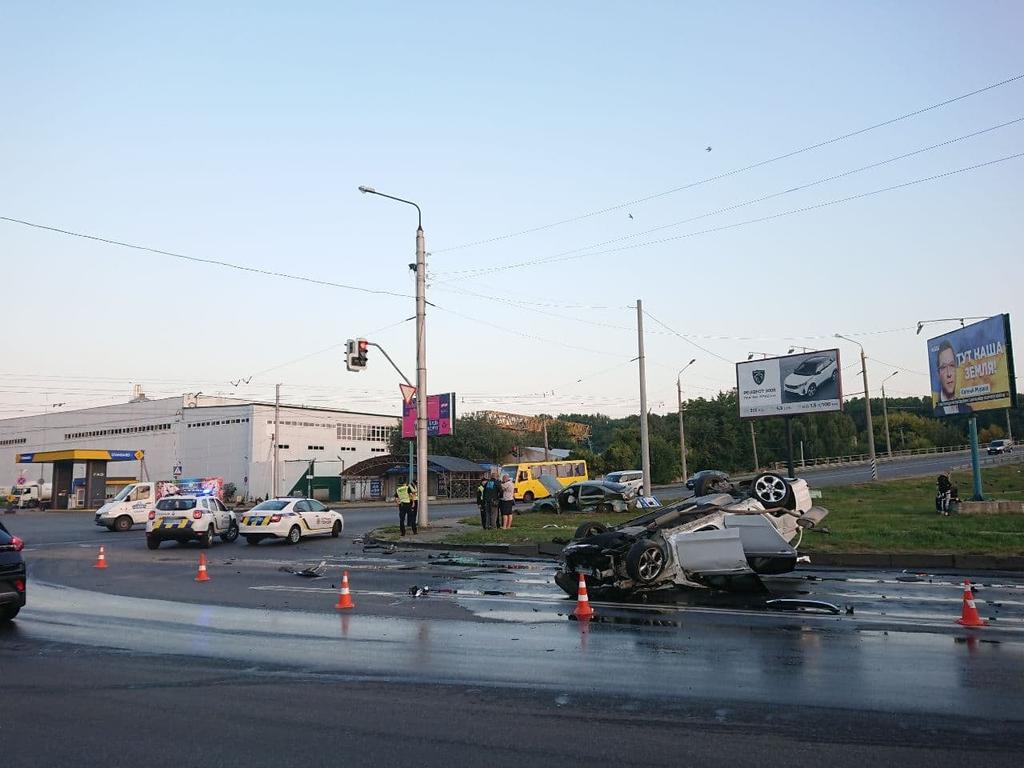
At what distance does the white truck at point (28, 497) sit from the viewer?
192ft

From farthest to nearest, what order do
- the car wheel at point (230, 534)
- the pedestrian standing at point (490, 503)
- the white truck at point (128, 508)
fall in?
the white truck at point (128, 508) < the car wheel at point (230, 534) < the pedestrian standing at point (490, 503)

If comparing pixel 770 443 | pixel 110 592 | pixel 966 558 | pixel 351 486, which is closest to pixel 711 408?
pixel 770 443

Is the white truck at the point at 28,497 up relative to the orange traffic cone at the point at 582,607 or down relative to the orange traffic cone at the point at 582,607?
up

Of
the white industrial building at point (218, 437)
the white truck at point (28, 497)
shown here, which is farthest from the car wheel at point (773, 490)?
the white truck at point (28, 497)

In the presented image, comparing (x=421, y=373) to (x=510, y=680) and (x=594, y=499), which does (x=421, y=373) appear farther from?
(x=510, y=680)

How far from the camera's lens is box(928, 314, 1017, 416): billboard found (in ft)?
79.5

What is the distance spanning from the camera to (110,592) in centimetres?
1355

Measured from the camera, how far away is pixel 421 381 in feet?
85.4

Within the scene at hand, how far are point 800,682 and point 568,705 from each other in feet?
6.79

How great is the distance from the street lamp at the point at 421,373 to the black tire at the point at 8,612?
15.2 m

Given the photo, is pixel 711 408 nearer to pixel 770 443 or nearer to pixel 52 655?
pixel 770 443

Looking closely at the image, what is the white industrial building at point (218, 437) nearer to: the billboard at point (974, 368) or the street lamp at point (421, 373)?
the street lamp at point (421, 373)

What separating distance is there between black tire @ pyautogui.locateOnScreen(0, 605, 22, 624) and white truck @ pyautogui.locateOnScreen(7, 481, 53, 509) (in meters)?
54.2

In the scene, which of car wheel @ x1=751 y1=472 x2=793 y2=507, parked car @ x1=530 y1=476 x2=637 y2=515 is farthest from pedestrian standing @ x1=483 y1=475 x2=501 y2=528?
car wheel @ x1=751 y1=472 x2=793 y2=507
